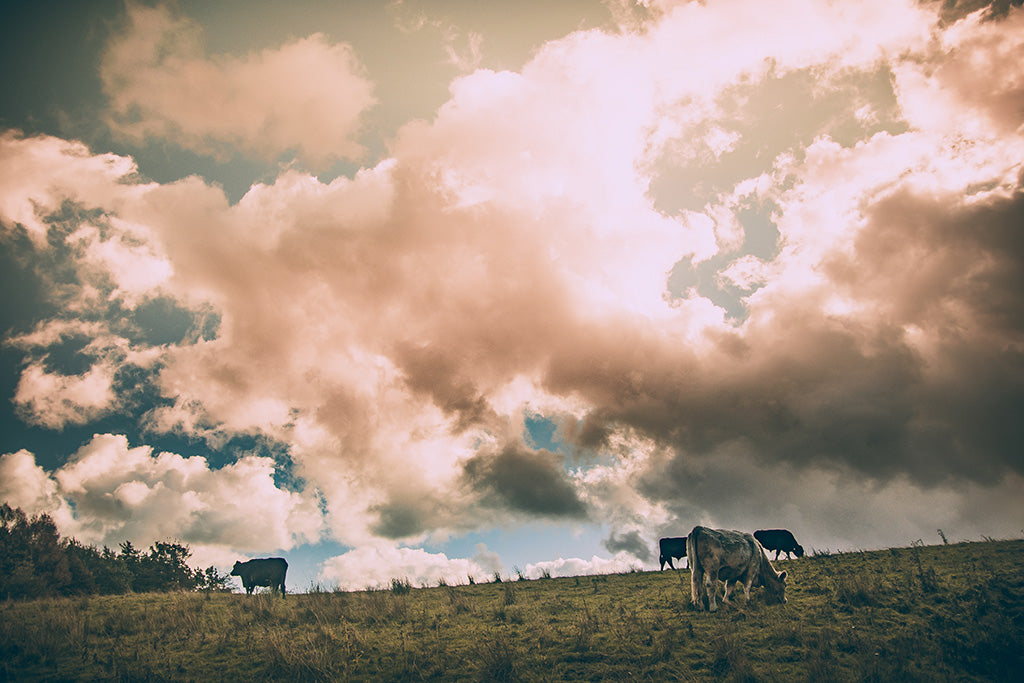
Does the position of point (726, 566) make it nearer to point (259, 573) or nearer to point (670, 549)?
point (670, 549)

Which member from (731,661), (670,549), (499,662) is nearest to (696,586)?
(731,661)

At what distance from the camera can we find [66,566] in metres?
42.6

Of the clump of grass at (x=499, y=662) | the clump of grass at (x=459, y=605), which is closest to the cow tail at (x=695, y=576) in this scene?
the clump of grass at (x=499, y=662)

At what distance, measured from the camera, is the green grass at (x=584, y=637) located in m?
7.75

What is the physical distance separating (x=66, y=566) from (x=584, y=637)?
5439 centimetres

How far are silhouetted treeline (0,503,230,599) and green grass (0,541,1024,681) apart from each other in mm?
25314

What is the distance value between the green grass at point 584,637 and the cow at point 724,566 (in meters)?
0.36

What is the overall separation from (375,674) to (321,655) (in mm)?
1146

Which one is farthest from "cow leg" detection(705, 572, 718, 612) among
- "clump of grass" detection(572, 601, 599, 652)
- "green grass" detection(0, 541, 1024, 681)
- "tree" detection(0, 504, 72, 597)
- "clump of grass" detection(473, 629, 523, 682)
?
"tree" detection(0, 504, 72, 597)

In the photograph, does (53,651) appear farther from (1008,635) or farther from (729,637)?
(1008,635)

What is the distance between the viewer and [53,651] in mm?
9938

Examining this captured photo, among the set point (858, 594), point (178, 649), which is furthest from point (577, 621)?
point (178, 649)

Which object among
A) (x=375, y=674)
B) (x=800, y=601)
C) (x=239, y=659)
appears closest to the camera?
(x=375, y=674)

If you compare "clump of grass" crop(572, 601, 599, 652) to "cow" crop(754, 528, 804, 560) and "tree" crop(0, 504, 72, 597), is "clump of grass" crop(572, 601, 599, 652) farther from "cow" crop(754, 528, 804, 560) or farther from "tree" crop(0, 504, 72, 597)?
"tree" crop(0, 504, 72, 597)
